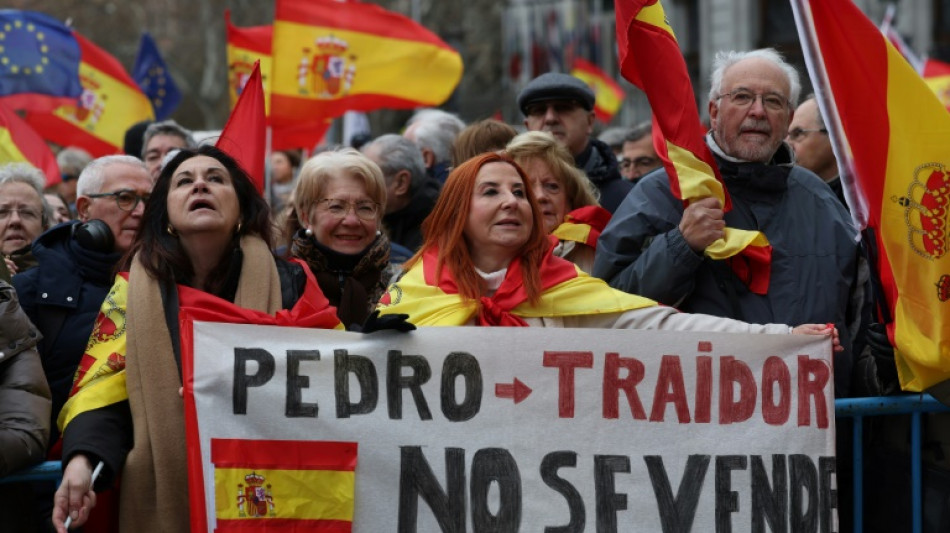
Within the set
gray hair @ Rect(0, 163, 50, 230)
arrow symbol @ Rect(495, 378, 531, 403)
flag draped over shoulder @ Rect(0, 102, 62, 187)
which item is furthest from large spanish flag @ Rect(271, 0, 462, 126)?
arrow symbol @ Rect(495, 378, 531, 403)

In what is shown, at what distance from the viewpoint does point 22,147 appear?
837 cm

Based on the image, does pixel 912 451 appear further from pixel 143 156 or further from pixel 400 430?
pixel 143 156

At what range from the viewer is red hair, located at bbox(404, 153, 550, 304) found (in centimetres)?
475

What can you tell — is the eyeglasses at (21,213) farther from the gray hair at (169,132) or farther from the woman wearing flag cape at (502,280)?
the woman wearing flag cape at (502,280)

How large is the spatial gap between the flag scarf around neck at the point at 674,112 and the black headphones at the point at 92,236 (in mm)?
1858

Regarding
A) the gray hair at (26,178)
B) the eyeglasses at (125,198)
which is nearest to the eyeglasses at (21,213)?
the gray hair at (26,178)

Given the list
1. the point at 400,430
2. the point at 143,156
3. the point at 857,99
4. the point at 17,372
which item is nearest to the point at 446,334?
the point at 400,430

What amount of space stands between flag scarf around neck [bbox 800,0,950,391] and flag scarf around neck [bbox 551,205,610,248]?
1.12 metres

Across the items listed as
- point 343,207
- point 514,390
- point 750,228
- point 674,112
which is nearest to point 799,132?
point 750,228

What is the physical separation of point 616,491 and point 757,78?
1608mm

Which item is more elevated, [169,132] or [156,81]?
[156,81]

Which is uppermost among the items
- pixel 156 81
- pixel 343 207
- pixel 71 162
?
pixel 156 81

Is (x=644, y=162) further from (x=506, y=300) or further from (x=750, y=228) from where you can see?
(x=506, y=300)

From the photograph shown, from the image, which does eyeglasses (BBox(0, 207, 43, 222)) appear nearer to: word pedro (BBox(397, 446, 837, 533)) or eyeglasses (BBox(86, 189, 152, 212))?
eyeglasses (BBox(86, 189, 152, 212))
